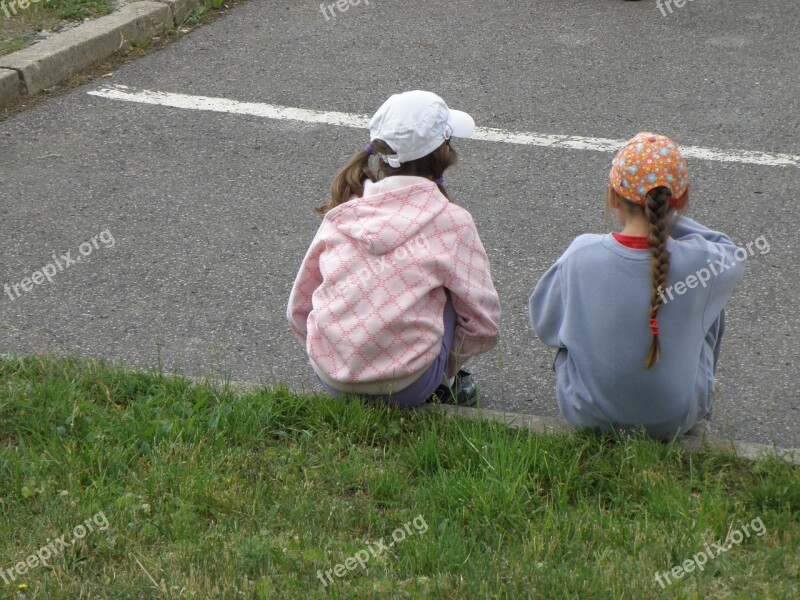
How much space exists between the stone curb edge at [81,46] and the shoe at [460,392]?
3.71 m

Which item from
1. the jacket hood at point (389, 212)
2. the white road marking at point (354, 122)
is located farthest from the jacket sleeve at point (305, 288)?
the white road marking at point (354, 122)

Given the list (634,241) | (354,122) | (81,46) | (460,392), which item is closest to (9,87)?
(81,46)

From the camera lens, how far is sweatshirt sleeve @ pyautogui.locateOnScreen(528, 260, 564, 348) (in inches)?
125

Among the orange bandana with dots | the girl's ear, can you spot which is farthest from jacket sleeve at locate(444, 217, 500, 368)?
the orange bandana with dots

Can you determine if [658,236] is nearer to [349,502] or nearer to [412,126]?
[412,126]

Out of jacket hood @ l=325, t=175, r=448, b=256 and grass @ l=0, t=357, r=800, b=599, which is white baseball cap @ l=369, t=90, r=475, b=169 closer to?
jacket hood @ l=325, t=175, r=448, b=256

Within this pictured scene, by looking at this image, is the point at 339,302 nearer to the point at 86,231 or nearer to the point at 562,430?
the point at 562,430

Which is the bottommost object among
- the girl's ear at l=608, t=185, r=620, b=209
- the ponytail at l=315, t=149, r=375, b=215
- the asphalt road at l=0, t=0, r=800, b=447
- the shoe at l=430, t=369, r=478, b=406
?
the shoe at l=430, t=369, r=478, b=406

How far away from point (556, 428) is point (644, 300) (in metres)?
0.58

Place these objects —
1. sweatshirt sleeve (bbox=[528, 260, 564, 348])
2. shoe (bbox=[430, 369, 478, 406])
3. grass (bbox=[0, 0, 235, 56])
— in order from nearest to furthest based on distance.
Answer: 1. sweatshirt sleeve (bbox=[528, 260, 564, 348])
2. shoe (bbox=[430, 369, 478, 406])
3. grass (bbox=[0, 0, 235, 56])

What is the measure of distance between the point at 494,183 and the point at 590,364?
2219 millimetres

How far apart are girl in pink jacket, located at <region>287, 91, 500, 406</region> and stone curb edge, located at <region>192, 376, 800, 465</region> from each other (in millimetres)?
104

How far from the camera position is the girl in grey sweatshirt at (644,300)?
2.93 meters

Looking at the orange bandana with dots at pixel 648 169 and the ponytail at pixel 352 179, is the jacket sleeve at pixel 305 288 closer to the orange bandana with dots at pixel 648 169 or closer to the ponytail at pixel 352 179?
the ponytail at pixel 352 179
